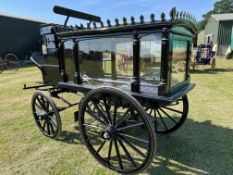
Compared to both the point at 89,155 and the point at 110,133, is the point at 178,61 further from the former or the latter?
the point at 89,155

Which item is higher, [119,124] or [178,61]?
[178,61]

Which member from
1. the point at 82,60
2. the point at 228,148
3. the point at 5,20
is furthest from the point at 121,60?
the point at 5,20

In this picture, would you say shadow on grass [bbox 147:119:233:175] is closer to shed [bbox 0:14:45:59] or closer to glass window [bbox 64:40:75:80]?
glass window [bbox 64:40:75:80]

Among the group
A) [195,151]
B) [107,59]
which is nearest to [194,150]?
[195,151]

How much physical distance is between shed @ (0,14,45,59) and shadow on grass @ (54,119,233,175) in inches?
551

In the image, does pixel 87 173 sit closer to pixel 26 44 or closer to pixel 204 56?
pixel 204 56

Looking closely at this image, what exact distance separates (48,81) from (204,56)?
9.45 metres

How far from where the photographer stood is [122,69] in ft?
7.93

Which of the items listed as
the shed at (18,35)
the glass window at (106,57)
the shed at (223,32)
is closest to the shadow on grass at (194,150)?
the glass window at (106,57)

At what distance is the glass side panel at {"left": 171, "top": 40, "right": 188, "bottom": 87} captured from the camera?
2.06 meters

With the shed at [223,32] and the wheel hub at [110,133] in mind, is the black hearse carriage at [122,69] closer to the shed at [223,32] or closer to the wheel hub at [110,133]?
the wheel hub at [110,133]

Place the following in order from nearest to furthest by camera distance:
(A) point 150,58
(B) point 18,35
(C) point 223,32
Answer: (A) point 150,58, (B) point 18,35, (C) point 223,32

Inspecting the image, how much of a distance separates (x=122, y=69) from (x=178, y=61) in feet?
2.26

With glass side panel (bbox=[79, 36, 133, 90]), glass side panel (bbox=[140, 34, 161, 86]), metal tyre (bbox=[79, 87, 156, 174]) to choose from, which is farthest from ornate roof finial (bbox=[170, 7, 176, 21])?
metal tyre (bbox=[79, 87, 156, 174])
